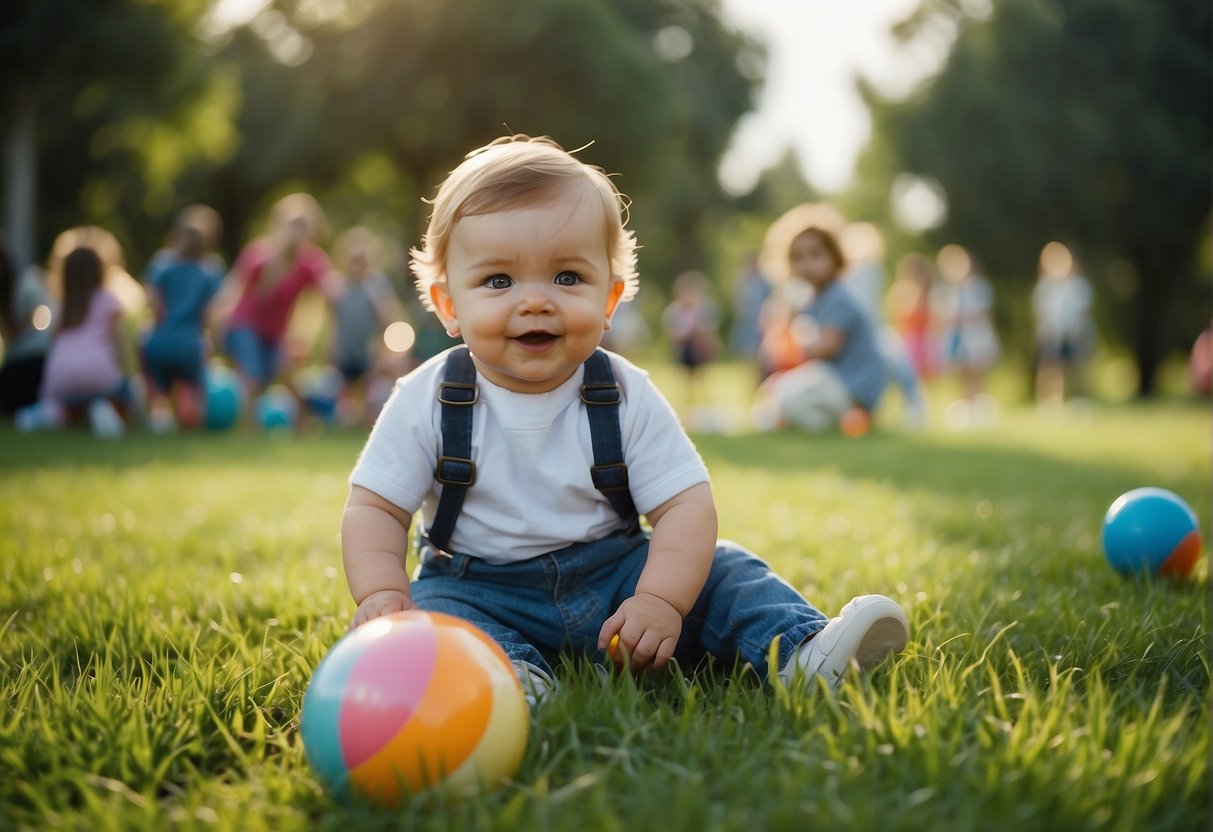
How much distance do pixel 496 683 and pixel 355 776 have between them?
0.90 ft

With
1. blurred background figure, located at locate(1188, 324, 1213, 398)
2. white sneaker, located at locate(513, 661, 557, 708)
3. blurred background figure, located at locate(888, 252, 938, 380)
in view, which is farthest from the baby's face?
blurred background figure, located at locate(1188, 324, 1213, 398)

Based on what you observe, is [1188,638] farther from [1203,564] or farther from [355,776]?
[355,776]

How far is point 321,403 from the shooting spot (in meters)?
11.7

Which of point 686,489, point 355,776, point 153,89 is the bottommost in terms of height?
point 355,776

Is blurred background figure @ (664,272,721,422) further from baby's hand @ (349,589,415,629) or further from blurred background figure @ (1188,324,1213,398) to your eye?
baby's hand @ (349,589,415,629)

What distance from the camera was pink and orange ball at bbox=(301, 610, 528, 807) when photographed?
1.63 m

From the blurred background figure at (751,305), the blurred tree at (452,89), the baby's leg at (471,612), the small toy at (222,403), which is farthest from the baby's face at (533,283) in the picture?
the blurred tree at (452,89)

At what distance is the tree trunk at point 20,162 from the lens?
47.1 feet

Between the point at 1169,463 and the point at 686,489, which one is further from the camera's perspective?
the point at 1169,463

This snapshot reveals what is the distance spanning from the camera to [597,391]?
2.37 m

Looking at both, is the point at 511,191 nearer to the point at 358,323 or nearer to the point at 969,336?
the point at 358,323

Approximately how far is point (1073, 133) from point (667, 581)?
2104cm

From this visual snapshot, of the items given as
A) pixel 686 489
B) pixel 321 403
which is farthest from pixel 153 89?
pixel 686 489

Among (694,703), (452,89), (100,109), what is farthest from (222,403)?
(100,109)
